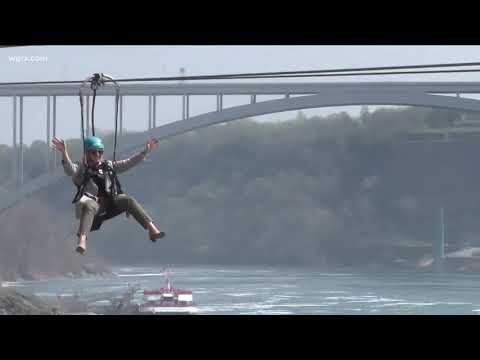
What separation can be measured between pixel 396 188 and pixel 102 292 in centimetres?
2662

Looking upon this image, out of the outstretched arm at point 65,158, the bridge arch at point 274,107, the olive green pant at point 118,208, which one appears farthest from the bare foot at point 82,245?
the bridge arch at point 274,107

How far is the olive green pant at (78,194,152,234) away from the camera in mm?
5473

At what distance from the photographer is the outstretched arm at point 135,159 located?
18.7ft

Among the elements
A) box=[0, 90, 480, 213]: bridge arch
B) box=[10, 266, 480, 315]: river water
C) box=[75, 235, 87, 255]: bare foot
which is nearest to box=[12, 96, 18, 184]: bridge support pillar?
box=[0, 90, 480, 213]: bridge arch

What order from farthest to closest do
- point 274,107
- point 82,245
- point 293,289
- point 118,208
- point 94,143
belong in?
point 293,289 < point 274,107 < point 118,208 < point 94,143 < point 82,245

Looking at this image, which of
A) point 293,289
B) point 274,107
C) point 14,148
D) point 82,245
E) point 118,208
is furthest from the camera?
point 293,289

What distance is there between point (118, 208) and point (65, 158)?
0.38m

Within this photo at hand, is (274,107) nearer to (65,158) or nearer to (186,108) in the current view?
(186,108)

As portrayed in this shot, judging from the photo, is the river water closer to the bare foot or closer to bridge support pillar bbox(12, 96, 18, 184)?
bridge support pillar bbox(12, 96, 18, 184)

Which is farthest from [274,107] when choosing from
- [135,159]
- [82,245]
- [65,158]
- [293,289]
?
[82,245]

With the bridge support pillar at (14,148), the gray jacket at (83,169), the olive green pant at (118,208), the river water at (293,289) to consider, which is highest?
the bridge support pillar at (14,148)

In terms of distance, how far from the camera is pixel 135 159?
18.8ft

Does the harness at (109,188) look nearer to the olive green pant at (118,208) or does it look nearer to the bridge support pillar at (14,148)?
the olive green pant at (118,208)
